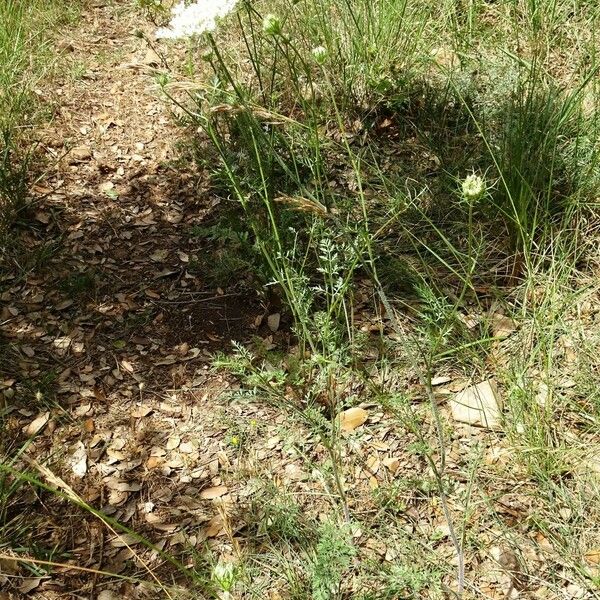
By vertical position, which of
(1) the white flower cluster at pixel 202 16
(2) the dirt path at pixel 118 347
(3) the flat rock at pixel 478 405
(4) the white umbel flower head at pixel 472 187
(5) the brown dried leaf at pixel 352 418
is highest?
(1) the white flower cluster at pixel 202 16

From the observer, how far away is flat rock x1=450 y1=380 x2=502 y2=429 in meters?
2.11

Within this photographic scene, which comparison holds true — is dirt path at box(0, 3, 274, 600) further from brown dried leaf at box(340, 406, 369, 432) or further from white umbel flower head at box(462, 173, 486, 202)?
white umbel flower head at box(462, 173, 486, 202)

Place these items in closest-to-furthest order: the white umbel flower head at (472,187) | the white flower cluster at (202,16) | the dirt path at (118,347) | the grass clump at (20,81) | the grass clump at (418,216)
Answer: the white umbel flower head at (472,187) < the white flower cluster at (202,16) < the grass clump at (418,216) < the dirt path at (118,347) < the grass clump at (20,81)

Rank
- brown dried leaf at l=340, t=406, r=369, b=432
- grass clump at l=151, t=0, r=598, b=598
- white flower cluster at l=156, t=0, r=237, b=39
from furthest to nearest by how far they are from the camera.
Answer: brown dried leaf at l=340, t=406, r=369, b=432
grass clump at l=151, t=0, r=598, b=598
white flower cluster at l=156, t=0, r=237, b=39

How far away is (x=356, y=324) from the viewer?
8.14 ft

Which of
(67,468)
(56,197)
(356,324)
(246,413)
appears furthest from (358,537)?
(56,197)

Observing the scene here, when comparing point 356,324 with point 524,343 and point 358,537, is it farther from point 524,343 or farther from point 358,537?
point 358,537

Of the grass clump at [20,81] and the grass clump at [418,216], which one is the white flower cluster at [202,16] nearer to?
the grass clump at [418,216]

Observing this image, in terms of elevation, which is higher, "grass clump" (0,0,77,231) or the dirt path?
"grass clump" (0,0,77,231)

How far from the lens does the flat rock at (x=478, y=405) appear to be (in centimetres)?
211

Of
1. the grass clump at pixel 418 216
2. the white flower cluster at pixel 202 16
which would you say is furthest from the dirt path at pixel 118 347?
the white flower cluster at pixel 202 16

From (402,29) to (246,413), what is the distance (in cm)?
197

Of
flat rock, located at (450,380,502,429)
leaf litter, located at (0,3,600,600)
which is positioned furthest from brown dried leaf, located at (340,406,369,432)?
flat rock, located at (450,380,502,429)

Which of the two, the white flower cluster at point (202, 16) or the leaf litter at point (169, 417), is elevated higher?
the white flower cluster at point (202, 16)
